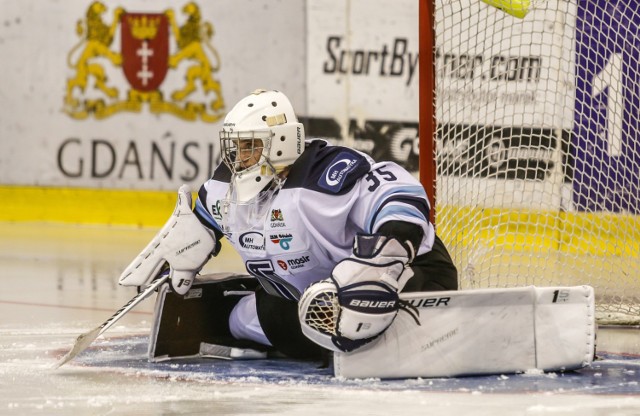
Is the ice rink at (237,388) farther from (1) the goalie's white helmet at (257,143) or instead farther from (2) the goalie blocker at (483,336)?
(1) the goalie's white helmet at (257,143)

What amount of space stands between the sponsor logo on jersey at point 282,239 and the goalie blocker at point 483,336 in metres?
0.41

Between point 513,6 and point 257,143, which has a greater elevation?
point 513,6

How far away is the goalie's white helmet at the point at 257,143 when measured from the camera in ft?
14.3

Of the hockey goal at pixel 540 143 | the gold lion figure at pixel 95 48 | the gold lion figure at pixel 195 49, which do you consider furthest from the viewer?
the gold lion figure at pixel 95 48

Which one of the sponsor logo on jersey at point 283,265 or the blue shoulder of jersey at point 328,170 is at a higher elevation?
the blue shoulder of jersey at point 328,170

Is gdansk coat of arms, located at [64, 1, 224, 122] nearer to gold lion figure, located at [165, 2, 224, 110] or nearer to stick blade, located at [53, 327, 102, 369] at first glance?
gold lion figure, located at [165, 2, 224, 110]

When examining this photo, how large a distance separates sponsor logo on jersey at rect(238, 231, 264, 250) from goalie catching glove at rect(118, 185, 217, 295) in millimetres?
246

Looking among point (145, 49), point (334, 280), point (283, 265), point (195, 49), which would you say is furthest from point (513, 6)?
point (145, 49)

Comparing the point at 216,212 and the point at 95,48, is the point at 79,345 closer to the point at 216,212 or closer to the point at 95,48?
the point at 216,212

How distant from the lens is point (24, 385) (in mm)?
4078

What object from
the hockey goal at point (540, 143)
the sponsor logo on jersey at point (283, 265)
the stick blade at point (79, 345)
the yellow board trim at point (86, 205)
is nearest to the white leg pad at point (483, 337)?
the sponsor logo on jersey at point (283, 265)

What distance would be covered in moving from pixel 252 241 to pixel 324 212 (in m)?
0.30

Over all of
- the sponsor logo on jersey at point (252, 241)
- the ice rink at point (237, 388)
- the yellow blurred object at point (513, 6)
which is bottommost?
the ice rink at point (237, 388)

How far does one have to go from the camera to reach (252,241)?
4445 millimetres
